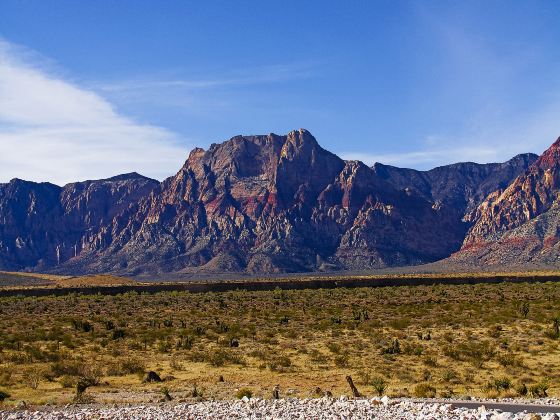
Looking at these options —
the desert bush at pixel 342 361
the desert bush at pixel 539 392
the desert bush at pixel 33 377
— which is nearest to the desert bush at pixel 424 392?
the desert bush at pixel 539 392

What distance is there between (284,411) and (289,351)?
17.9m

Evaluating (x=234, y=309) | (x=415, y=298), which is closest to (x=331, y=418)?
(x=234, y=309)

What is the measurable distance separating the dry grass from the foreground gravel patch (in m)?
3.42

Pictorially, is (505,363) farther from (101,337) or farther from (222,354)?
(101,337)

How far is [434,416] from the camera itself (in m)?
16.6

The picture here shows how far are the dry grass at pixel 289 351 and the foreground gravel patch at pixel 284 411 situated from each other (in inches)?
135

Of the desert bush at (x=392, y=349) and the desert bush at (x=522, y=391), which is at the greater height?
the desert bush at (x=522, y=391)

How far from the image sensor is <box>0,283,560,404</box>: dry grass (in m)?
26.5

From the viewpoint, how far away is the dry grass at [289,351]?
26484mm

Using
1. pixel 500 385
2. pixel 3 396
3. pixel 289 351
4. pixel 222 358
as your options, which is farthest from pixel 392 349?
pixel 3 396

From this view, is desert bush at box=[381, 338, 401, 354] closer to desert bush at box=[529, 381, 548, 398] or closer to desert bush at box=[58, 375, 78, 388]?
desert bush at box=[529, 381, 548, 398]

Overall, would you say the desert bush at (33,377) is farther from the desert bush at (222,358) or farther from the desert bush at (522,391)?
the desert bush at (522,391)

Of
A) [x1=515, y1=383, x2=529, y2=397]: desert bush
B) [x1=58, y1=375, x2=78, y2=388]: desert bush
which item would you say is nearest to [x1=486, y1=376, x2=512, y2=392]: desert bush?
[x1=515, y1=383, x2=529, y2=397]: desert bush

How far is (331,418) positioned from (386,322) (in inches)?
1237
